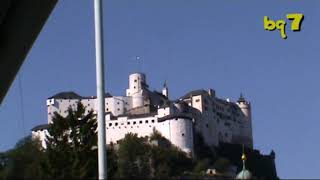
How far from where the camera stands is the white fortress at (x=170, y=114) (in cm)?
12256

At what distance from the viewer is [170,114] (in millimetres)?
124875

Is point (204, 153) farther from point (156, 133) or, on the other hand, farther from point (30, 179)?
point (30, 179)

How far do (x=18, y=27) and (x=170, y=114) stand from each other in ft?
370

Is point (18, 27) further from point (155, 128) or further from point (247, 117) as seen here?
point (247, 117)

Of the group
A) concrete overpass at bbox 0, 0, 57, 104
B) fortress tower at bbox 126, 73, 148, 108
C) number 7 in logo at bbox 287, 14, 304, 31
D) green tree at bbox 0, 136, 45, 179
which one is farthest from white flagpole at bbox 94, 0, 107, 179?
fortress tower at bbox 126, 73, 148, 108

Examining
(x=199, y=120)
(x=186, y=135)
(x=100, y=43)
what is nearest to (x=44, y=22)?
(x=100, y=43)

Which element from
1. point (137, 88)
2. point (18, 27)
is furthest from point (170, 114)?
point (18, 27)

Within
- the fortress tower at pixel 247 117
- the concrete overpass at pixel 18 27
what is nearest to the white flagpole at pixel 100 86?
the concrete overpass at pixel 18 27

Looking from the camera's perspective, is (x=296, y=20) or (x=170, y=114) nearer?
(x=296, y=20)

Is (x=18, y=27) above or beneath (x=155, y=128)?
beneath

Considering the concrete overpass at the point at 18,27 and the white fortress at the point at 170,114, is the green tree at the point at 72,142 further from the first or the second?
the white fortress at the point at 170,114

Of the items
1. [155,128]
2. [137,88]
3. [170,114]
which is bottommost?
[155,128]

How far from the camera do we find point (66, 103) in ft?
436

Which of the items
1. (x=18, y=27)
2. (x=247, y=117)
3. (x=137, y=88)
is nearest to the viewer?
(x=18, y=27)
